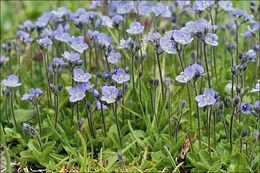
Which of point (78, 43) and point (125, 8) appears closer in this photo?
point (78, 43)

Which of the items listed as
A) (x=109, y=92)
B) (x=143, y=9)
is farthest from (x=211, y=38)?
(x=143, y=9)

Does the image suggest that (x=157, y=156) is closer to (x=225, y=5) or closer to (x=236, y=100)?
(x=236, y=100)

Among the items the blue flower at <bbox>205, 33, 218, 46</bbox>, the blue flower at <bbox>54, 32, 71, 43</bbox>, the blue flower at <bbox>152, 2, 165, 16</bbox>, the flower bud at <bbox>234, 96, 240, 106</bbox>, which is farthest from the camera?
the blue flower at <bbox>152, 2, 165, 16</bbox>

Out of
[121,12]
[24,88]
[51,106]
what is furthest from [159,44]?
[24,88]

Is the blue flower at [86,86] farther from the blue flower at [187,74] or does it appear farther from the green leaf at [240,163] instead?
the green leaf at [240,163]

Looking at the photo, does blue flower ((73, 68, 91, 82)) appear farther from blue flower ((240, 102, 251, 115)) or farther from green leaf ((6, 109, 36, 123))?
blue flower ((240, 102, 251, 115))

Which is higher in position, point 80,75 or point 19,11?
point 19,11

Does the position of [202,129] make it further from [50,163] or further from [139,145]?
[50,163]

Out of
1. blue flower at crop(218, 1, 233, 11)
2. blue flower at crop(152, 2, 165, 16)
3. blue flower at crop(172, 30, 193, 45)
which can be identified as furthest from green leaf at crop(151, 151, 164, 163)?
blue flower at crop(218, 1, 233, 11)

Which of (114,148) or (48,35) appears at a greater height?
(48,35)
